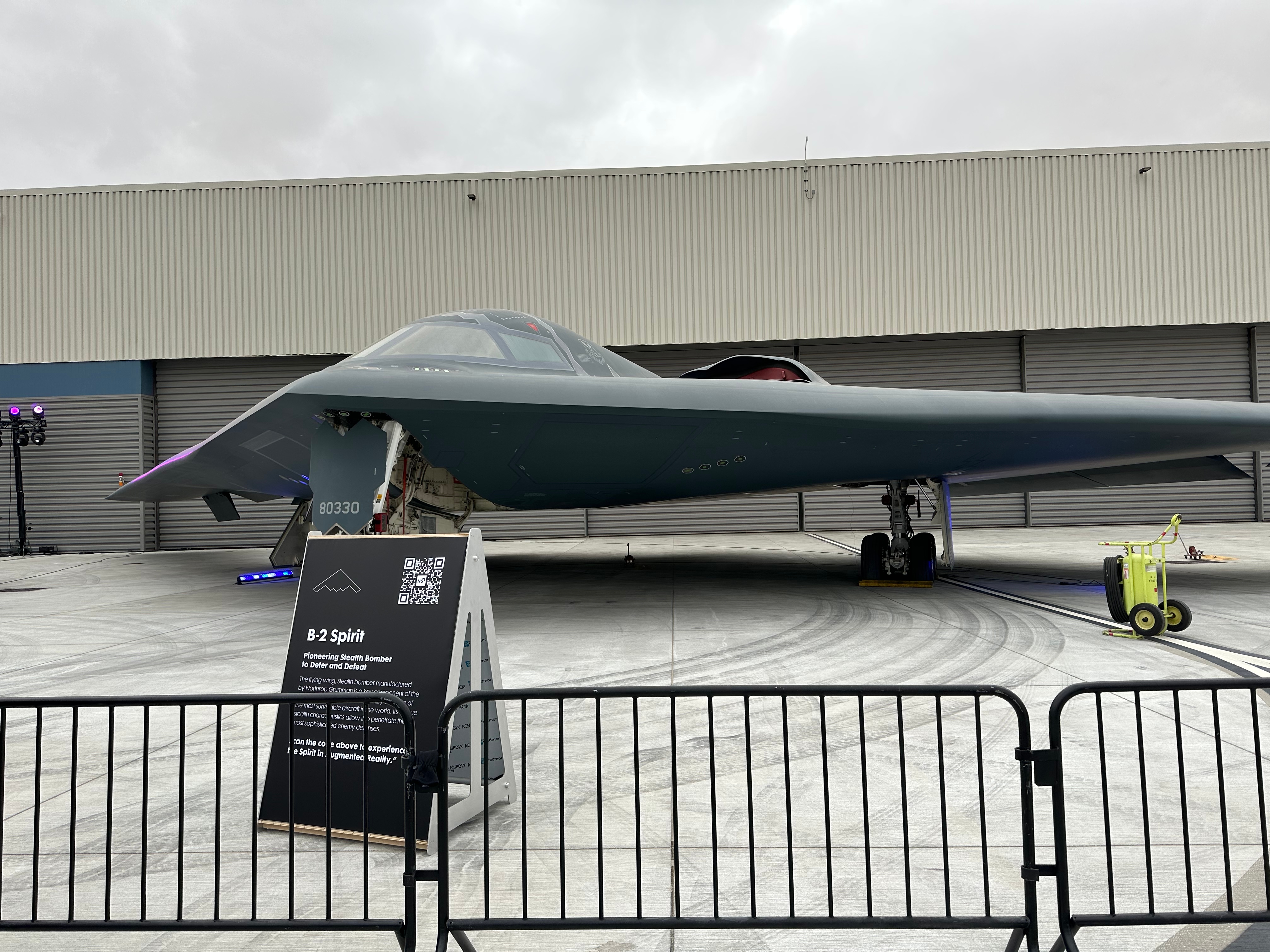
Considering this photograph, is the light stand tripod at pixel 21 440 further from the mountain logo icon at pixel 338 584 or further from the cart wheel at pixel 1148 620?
the cart wheel at pixel 1148 620

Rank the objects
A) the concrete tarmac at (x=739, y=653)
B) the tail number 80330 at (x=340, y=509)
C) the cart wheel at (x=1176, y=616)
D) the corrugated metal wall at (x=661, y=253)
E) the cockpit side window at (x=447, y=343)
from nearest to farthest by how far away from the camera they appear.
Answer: the concrete tarmac at (x=739, y=653) < the cart wheel at (x=1176, y=616) < the tail number 80330 at (x=340, y=509) < the cockpit side window at (x=447, y=343) < the corrugated metal wall at (x=661, y=253)

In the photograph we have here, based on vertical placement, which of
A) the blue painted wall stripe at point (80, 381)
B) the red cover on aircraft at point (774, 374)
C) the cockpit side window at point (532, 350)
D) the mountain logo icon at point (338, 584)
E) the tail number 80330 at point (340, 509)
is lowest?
the mountain logo icon at point (338, 584)

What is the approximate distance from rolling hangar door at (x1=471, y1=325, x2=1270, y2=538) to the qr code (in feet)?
62.1

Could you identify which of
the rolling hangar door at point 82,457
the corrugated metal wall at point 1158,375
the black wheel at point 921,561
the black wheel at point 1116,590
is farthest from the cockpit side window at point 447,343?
the corrugated metal wall at point 1158,375

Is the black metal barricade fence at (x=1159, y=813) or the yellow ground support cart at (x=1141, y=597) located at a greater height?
the yellow ground support cart at (x=1141, y=597)

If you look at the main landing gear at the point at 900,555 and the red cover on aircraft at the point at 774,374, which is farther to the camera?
the red cover on aircraft at the point at 774,374

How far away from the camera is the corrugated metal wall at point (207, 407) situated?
22.5 meters

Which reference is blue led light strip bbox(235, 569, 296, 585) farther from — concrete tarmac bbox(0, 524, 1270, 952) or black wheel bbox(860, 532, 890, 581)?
black wheel bbox(860, 532, 890, 581)

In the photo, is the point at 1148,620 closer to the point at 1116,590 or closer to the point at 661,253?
the point at 1116,590

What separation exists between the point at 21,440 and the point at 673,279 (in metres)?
18.3

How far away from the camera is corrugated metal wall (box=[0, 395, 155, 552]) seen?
22.1m

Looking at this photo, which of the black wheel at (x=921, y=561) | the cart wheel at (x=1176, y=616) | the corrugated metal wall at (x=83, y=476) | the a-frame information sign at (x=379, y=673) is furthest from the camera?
the corrugated metal wall at (x=83, y=476)

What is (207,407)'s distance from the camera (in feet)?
74.0

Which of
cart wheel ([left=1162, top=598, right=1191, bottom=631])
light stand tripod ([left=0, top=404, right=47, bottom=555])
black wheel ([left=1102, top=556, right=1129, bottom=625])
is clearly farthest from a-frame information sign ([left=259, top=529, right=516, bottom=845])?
light stand tripod ([left=0, top=404, right=47, bottom=555])
